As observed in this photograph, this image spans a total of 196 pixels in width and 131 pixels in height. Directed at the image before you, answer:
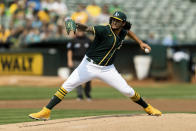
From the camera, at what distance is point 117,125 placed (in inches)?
277

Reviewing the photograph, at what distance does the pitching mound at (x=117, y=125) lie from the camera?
6.87 m

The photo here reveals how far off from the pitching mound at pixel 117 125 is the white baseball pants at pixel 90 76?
1.91ft

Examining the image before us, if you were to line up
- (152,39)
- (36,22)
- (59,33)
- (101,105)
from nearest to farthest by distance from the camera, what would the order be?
1. (101,105)
2. (36,22)
3. (59,33)
4. (152,39)

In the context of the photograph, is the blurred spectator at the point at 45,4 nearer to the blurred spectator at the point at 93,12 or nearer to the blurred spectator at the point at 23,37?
the blurred spectator at the point at 23,37

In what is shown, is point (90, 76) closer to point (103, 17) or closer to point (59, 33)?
point (59, 33)

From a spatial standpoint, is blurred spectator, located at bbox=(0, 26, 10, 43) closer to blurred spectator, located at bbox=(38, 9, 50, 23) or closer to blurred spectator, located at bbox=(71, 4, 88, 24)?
blurred spectator, located at bbox=(38, 9, 50, 23)

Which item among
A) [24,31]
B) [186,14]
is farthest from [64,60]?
[186,14]

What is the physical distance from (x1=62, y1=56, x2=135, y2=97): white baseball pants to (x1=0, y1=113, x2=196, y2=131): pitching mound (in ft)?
1.91

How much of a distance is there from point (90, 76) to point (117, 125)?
121 centimetres

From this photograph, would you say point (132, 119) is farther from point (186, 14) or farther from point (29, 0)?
point (186, 14)

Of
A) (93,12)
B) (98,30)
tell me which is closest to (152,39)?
(93,12)

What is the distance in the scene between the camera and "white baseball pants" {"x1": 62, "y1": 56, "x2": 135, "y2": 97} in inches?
310

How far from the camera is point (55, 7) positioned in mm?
22312

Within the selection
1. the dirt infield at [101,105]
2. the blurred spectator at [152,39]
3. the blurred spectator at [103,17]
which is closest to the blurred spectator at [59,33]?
the blurred spectator at [103,17]
